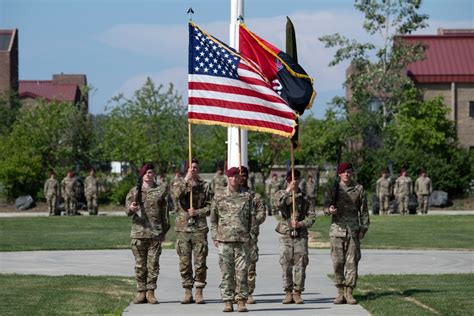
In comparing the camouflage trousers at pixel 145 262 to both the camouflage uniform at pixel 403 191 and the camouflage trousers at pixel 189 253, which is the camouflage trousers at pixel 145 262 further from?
the camouflage uniform at pixel 403 191

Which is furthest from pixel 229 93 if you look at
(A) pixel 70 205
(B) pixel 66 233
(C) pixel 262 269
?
(A) pixel 70 205

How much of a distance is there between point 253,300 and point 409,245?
14.0 metres

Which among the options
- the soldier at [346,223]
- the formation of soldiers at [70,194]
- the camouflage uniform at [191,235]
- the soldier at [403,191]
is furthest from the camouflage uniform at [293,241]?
the formation of soldiers at [70,194]

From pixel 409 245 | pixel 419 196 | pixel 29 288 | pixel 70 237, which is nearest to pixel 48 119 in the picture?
pixel 419 196

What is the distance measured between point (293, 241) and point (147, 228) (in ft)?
6.79

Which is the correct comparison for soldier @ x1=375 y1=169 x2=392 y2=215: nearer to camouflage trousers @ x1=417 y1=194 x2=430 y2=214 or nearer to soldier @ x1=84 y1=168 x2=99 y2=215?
camouflage trousers @ x1=417 y1=194 x2=430 y2=214

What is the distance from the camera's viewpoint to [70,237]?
3475 centimetres

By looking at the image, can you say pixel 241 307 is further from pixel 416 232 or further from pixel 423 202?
pixel 423 202

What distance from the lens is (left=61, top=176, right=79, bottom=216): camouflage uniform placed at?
4891 cm

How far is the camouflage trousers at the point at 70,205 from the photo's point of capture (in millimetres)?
49312

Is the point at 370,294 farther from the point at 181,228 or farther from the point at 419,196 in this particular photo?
the point at 419,196

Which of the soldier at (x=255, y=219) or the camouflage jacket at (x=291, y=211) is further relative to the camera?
the camouflage jacket at (x=291, y=211)

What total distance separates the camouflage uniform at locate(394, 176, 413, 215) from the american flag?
30.9m

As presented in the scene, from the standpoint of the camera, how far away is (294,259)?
57.7 ft
